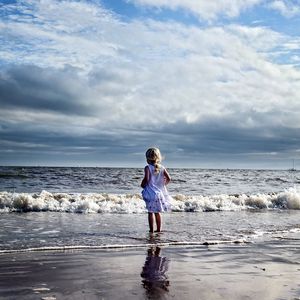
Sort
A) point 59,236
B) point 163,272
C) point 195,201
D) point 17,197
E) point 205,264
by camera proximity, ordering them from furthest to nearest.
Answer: point 195,201 → point 17,197 → point 59,236 → point 205,264 → point 163,272

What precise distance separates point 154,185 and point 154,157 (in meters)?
0.68

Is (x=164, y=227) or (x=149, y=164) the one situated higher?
(x=149, y=164)

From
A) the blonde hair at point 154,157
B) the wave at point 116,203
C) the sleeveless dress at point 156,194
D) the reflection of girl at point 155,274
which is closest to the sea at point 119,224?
the wave at point 116,203

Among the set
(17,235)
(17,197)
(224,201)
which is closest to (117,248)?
(17,235)

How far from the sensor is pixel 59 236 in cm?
909

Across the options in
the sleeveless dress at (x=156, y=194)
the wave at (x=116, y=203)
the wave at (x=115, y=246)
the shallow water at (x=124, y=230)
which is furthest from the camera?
the wave at (x=116, y=203)

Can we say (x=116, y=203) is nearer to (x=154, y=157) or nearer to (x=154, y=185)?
(x=154, y=185)

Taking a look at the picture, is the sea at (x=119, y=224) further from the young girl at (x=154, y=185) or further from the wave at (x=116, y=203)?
the young girl at (x=154, y=185)

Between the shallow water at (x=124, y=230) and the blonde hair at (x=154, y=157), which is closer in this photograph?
the shallow water at (x=124, y=230)

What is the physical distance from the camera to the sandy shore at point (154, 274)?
451cm

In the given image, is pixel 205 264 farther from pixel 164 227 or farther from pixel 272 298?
pixel 164 227

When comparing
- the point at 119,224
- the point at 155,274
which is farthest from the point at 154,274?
the point at 119,224

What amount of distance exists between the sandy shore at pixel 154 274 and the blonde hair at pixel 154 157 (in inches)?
A: 105

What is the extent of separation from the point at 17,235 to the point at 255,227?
643 centimetres
